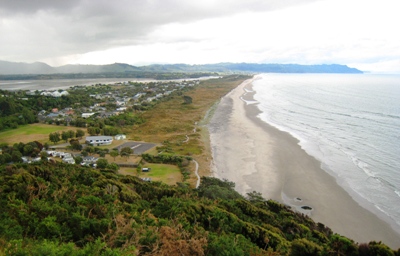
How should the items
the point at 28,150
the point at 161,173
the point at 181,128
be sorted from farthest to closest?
the point at 181,128 → the point at 28,150 → the point at 161,173

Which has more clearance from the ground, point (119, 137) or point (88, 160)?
point (119, 137)

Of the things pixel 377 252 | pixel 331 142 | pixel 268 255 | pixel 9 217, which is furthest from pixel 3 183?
pixel 331 142

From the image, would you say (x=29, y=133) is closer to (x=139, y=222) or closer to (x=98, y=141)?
(x=98, y=141)

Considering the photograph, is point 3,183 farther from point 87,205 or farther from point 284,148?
point 284,148

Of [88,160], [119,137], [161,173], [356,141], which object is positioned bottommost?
[161,173]

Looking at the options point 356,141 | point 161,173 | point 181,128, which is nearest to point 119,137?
point 181,128

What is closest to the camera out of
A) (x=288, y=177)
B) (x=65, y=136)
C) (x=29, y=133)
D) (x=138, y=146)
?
(x=288, y=177)

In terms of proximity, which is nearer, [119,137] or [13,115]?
[119,137]
